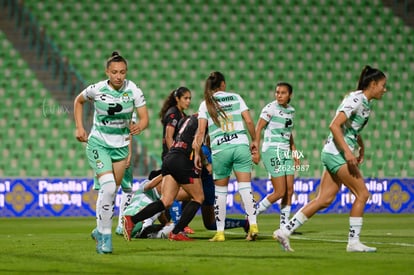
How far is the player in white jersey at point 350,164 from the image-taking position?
9.93 metres

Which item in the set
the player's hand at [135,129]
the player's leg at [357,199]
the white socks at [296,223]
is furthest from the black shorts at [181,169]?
the player's leg at [357,199]

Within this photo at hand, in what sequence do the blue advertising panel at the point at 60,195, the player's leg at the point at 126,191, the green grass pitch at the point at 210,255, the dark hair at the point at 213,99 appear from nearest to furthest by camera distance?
1. the green grass pitch at the point at 210,255
2. the dark hair at the point at 213,99
3. the player's leg at the point at 126,191
4. the blue advertising panel at the point at 60,195

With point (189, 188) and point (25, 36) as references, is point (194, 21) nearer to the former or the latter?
point (25, 36)

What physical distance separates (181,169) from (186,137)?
0.54m

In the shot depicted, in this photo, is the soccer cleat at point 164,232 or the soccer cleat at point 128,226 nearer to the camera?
the soccer cleat at point 128,226

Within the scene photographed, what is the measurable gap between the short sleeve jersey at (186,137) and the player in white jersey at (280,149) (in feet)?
4.59

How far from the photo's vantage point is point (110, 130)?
400 inches

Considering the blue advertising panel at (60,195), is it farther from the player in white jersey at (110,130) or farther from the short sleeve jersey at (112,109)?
the short sleeve jersey at (112,109)

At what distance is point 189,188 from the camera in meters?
12.4

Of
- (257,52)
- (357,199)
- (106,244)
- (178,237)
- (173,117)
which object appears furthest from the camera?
(257,52)

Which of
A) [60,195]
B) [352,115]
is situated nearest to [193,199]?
[352,115]

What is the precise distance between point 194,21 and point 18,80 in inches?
221

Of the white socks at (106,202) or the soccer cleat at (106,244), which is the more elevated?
the white socks at (106,202)

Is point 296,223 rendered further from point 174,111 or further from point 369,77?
point 174,111
